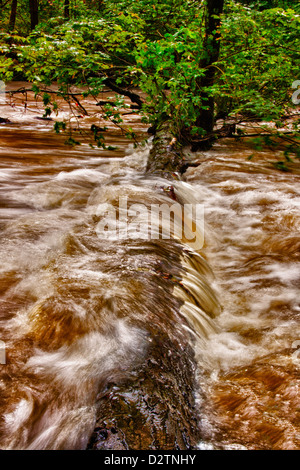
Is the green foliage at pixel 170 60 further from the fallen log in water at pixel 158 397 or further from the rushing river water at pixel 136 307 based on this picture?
the fallen log in water at pixel 158 397

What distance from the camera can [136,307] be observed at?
255 cm

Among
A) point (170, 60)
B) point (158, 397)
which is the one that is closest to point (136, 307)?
point (158, 397)

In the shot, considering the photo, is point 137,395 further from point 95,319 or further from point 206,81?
point 206,81

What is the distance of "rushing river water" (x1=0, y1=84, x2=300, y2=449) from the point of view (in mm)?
1912

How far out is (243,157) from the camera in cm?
808

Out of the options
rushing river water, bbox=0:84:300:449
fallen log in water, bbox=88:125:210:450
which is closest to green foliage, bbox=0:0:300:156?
rushing river water, bbox=0:84:300:449

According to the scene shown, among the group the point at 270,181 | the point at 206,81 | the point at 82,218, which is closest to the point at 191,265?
the point at 82,218

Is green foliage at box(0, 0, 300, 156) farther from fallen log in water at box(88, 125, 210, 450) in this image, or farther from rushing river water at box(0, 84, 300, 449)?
fallen log in water at box(88, 125, 210, 450)

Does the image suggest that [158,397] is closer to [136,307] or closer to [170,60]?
[136,307]

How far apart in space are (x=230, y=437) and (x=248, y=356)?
0.86 meters

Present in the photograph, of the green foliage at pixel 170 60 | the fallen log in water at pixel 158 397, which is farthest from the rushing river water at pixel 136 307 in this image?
the green foliage at pixel 170 60

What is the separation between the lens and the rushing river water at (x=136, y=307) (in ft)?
6.27

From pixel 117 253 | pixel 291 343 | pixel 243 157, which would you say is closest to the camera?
pixel 291 343

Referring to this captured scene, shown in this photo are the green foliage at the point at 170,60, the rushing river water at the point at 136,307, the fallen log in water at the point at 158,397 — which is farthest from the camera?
the green foliage at the point at 170,60
